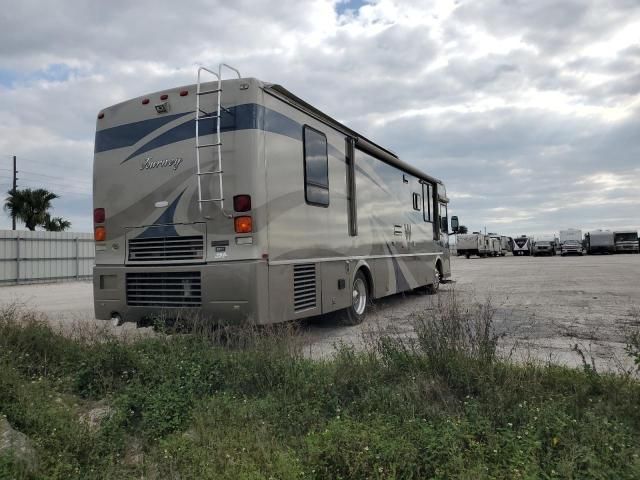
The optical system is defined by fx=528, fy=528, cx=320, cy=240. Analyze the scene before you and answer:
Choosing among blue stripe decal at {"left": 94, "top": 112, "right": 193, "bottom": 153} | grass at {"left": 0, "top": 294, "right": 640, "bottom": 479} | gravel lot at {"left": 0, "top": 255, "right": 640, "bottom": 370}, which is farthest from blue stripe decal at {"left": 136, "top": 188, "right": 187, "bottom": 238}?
grass at {"left": 0, "top": 294, "right": 640, "bottom": 479}

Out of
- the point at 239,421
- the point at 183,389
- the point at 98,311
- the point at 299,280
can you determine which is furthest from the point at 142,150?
the point at 239,421

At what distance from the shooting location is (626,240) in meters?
54.4

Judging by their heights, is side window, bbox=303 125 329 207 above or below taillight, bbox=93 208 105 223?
above

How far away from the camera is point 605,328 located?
26.7ft

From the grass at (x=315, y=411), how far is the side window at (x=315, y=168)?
2750mm

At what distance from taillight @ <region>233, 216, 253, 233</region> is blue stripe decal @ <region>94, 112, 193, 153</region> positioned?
5.68 feet

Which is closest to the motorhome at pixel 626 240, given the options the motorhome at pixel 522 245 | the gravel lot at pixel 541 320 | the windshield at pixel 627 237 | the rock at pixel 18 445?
the windshield at pixel 627 237

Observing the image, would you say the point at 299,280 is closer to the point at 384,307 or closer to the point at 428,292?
the point at 384,307

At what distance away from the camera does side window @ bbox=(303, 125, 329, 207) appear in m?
7.70

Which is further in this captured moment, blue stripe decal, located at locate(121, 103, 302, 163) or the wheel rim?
the wheel rim

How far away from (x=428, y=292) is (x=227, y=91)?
997cm

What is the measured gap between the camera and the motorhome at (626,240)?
54031 mm

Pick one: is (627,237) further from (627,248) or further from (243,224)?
(243,224)

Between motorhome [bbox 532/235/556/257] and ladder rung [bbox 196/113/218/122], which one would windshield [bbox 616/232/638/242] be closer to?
motorhome [bbox 532/235/556/257]
